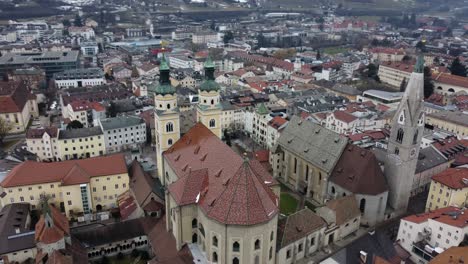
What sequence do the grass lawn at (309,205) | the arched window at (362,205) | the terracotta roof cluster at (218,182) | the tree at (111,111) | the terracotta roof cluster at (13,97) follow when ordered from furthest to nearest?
the tree at (111,111), the terracotta roof cluster at (13,97), the grass lawn at (309,205), the arched window at (362,205), the terracotta roof cluster at (218,182)

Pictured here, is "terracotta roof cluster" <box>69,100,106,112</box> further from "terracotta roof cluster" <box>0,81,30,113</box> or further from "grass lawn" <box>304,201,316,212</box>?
"grass lawn" <box>304,201,316,212</box>

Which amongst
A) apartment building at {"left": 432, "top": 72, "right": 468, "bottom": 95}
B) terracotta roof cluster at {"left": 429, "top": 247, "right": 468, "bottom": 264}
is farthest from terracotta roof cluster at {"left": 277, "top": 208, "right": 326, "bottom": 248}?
apartment building at {"left": 432, "top": 72, "right": 468, "bottom": 95}

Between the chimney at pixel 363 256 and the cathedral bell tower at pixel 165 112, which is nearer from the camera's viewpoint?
the chimney at pixel 363 256

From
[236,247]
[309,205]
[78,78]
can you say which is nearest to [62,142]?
[309,205]

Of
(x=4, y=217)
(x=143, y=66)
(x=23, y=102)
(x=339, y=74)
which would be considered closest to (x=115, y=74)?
(x=143, y=66)

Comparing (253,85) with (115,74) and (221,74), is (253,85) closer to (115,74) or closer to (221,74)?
(221,74)

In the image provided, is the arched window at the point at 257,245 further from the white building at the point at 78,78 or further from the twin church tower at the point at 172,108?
the white building at the point at 78,78

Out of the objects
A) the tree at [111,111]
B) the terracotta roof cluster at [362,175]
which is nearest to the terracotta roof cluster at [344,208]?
the terracotta roof cluster at [362,175]
